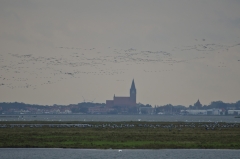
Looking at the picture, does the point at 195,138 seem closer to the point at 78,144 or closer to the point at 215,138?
the point at 215,138

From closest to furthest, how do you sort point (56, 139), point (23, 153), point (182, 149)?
1. point (23, 153)
2. point (182, 149)
3. point (56, 139)

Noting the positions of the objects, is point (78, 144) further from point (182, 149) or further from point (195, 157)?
point (195, 157)

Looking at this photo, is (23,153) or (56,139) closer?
(23,153)

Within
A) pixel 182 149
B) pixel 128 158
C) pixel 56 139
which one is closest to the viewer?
pixel 128 158

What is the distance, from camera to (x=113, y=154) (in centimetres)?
4953

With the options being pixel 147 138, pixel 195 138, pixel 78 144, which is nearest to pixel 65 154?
pixel 78 144

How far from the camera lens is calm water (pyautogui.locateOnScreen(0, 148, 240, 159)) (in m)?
47.5

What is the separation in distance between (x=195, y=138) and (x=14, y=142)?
23990 millimetres

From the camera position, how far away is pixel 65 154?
161 feet

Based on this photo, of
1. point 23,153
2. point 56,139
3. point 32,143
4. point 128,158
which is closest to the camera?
point 128,158

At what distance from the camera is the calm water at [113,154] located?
47.5 metres

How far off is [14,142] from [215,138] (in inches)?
1045

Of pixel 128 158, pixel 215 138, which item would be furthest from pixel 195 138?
pixel 128 158

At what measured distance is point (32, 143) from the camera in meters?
58.9
